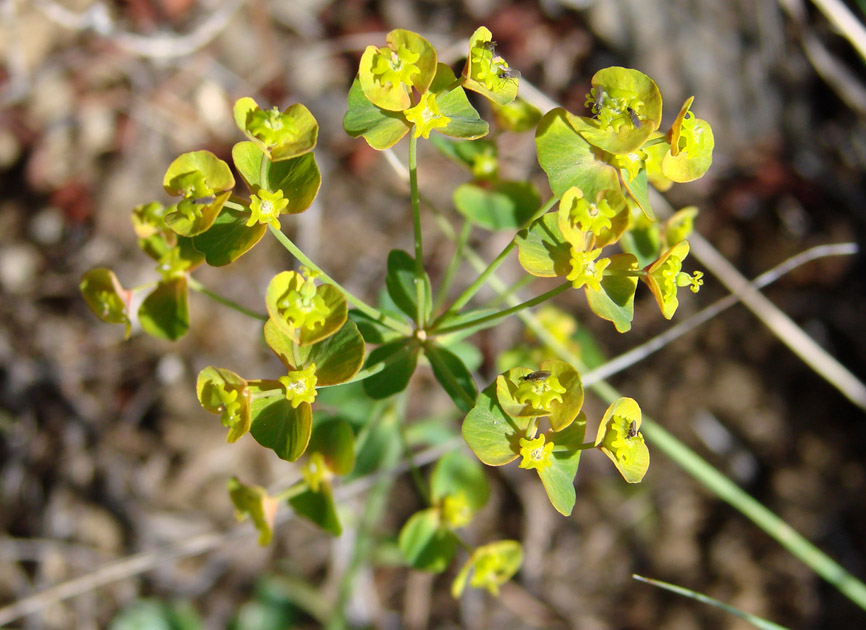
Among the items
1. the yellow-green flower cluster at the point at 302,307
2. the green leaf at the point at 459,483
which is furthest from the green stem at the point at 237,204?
the green leaf at the point at 459,483

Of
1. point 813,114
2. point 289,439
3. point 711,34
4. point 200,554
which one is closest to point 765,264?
point 813,114

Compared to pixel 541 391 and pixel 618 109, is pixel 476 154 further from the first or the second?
pixel 541 391

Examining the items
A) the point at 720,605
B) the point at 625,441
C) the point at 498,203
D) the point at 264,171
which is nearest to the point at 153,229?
the point at 264,171

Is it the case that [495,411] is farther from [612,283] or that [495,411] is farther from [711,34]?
[711,34]

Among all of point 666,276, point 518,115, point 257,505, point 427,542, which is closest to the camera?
point 666,276

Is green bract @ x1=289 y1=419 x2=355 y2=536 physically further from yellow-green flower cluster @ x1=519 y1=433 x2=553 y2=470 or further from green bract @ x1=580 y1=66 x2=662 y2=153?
green bract @ x1=580 y1=66 x2=662 y2=153

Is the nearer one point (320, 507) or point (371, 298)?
point (320, 507)
